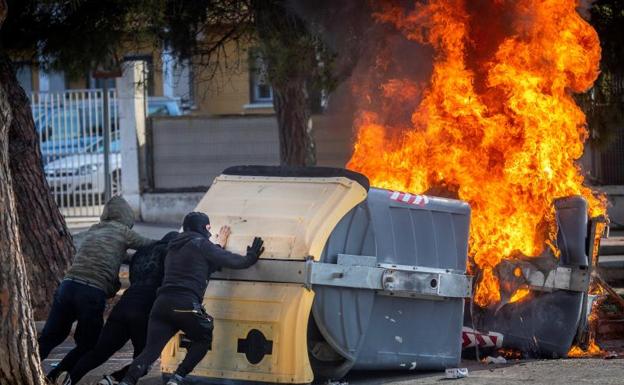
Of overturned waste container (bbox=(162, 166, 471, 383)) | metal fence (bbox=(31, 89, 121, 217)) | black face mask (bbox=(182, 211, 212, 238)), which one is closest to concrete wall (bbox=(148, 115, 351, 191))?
metal fence (bbox=(31, 89, 121, 217))

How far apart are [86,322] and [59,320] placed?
0.75ft

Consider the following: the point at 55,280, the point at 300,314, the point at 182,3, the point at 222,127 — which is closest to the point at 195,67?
the point at 182,3

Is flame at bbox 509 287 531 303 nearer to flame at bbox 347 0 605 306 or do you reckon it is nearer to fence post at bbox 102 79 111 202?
flame at bbox 347 0 605 306

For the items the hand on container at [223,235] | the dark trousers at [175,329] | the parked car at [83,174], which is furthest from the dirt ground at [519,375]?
the parked car at [83,174]

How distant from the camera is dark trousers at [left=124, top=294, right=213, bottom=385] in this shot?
7930 mm

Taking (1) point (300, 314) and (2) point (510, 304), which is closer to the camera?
(1) point (300, 314)

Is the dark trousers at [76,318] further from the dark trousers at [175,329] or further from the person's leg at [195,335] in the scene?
the person's leg at [195,335]

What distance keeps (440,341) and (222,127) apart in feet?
36.3

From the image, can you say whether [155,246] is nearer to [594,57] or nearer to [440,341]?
[440,341]

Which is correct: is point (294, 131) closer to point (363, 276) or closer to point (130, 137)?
point (130, 137)

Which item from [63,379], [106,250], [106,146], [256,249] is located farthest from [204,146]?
[256,249]

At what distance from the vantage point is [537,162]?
33.4 feet

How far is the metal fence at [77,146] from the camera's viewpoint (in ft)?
64.1

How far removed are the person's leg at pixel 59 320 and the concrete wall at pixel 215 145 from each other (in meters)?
10.6
